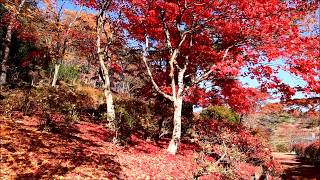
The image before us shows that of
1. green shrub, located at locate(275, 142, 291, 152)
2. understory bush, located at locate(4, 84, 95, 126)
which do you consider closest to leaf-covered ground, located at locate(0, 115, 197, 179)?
understory bush, located at locate(4, 84, 95, 126)

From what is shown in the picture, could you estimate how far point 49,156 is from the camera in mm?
10195

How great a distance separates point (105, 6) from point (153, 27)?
2.76m

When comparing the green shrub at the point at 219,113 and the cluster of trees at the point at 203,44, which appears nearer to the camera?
the cluster of trees at the point at 203,44

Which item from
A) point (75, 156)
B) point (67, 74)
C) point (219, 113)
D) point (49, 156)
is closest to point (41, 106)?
point (75, 156)

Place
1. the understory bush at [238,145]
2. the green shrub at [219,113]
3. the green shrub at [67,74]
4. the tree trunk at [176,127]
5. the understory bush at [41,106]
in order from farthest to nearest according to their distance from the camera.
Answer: the green shrub at [67,74], the green shrub at [219,113], the understory bush at [238,145], the tree trunk at [176,127], the understory bush at [41,106]

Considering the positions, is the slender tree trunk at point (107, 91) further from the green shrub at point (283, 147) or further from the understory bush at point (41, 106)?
the green shrub at point (283, 147)

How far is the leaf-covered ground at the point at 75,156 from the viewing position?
30.3 ft

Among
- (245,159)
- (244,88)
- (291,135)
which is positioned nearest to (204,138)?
(245,159)

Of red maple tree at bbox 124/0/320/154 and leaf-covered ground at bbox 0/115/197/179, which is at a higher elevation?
red maple tree at bbox 124/0/320/154

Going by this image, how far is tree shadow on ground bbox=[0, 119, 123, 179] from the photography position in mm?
8969

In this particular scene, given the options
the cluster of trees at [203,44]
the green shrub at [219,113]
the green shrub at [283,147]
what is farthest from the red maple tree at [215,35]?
the green shrub at [283,147]

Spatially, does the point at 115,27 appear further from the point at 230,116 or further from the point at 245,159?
the point at 230,116

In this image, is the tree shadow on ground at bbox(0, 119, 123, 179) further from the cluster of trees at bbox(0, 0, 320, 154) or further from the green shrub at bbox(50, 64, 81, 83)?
the green shrub at bbox(50, 64, 81, 83)

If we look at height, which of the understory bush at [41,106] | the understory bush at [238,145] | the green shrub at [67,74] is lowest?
the understory bush at [238,145]
